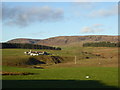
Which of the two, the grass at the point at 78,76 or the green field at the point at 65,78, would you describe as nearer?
the green field at the point at 65,78

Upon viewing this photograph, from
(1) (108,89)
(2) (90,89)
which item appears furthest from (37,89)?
(1) (108,89)

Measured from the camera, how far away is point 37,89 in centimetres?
2162

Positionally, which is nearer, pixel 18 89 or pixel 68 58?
pixel 18 89

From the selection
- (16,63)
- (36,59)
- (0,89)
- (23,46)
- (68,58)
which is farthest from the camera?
(23,46)

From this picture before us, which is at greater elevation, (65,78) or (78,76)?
(65,78)

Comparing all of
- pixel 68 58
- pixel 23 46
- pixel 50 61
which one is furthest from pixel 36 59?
pixel 23 46

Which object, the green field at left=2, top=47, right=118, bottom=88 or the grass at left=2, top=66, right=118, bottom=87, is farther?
the grass at left=2, top=66, right=118, bottom=87

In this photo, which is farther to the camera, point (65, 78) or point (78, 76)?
point (78, 76)

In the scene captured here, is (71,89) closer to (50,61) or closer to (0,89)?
(0,89)

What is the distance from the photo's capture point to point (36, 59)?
371 ft

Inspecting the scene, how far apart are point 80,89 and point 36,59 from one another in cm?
→ 9197

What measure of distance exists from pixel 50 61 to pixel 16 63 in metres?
28.2

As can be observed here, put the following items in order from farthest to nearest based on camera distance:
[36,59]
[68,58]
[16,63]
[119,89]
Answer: [68,58] < [36,59] < [16,63] < [119,89]

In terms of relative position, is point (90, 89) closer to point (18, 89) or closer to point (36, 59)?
point (18, 89)
